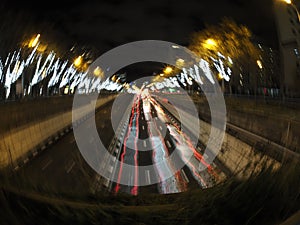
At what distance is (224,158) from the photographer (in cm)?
826

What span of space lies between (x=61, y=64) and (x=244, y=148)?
78.1 feet

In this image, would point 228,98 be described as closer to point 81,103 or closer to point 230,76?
point 230,76

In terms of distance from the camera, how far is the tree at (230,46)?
7799mm

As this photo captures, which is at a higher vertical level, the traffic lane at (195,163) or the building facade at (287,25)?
the building facade at (287,25)

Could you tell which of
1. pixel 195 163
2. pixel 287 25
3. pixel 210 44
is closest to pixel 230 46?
pixel 210 44

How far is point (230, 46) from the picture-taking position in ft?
29.7

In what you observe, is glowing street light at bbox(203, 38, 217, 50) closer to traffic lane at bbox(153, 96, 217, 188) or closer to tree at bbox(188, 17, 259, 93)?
tree at bbox(188, 17, 259, 93)

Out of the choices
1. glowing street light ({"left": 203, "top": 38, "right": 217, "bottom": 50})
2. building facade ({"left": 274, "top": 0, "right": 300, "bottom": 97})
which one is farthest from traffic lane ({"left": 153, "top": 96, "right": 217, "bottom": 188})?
building facade ({"left": 274, "top": 0, "right": 300, "bottom": 97})

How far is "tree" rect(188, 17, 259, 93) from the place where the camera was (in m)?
7.80

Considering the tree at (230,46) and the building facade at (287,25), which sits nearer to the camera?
the building facade at (287,25)

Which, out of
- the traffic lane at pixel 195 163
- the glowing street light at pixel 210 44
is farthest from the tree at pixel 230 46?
the traffic lane at pixel 195 163

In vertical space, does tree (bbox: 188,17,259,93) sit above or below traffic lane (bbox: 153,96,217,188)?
above

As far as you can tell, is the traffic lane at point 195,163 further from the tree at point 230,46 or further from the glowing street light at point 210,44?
the glowing street light at point 210,44

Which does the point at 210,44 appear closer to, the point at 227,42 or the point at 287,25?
the point at 227,42
